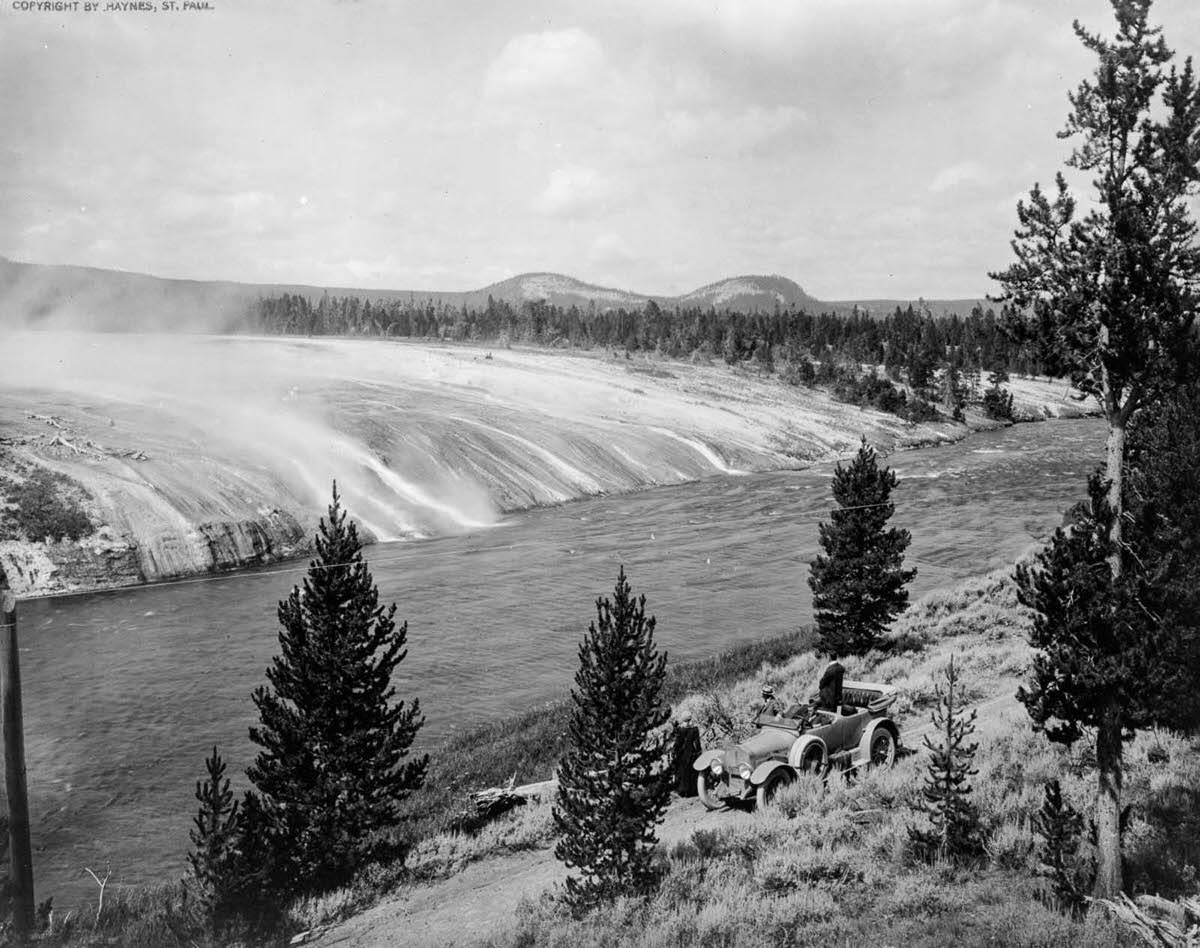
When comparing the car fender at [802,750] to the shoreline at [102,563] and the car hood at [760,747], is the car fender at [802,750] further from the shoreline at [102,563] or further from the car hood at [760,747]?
the shoreline at [102,563]

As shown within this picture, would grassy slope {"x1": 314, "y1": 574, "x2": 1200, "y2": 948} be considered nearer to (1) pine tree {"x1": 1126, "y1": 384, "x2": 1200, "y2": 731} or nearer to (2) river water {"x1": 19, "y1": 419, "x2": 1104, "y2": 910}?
(1) pine tree {"x1": 1126, "y1": 384, "x2": 1200, "y2": 731}

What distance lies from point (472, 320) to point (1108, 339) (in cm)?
19127

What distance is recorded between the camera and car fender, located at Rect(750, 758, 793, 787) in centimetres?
1470

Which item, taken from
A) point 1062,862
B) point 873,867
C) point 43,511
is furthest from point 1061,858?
point 43,511

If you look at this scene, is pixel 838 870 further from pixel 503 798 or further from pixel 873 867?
pixel 503 798

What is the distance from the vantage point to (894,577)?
25703 millimetres

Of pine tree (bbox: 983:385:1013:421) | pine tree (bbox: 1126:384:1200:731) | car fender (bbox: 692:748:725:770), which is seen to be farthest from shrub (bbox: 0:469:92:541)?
pine tree (bbox: 983:385:1013:421)

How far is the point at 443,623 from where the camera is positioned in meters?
32.8

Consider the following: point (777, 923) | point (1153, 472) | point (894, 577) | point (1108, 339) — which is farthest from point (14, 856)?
point (894, 577)

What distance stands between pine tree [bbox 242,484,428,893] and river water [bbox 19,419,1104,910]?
381cm

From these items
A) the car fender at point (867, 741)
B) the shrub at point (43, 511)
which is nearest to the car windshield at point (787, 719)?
the car fender at point (867, 741)

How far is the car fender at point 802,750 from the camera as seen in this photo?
14.9 meters

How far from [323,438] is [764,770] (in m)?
44.6

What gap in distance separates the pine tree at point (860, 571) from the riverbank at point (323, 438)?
26760 millimetres
